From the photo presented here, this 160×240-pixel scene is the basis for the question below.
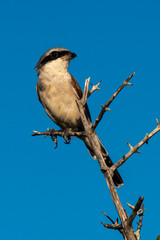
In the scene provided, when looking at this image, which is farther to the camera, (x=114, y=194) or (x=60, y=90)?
(x=60, y=90)

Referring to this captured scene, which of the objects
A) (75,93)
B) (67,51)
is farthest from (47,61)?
(75,93)

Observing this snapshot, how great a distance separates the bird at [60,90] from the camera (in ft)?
21.2

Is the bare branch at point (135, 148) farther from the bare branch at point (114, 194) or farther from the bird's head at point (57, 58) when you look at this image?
the bird's head at point (57, 58)

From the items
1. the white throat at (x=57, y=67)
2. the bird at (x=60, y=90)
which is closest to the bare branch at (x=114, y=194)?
the bird at (x=60, y=90)

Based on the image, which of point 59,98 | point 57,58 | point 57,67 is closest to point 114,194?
point 59,98

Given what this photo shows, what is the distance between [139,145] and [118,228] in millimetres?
965

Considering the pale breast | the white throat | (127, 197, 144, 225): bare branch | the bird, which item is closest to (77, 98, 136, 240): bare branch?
(127, 197, 144, 225): bare branch

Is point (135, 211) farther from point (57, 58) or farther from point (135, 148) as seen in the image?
point (57, 58)

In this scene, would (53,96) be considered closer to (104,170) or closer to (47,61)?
(47,61)

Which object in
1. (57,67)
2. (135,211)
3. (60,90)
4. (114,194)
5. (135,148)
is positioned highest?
(57,67)

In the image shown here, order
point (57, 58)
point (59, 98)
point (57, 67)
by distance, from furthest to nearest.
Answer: point (57, 58) < point (57, 67) < point (59, 98)

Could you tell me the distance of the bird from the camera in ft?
21.2

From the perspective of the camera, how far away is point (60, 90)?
254 inches

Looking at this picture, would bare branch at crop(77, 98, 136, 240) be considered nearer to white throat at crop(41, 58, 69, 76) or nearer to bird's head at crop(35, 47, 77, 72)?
white throat at crop(41, 58, 69, 76)
